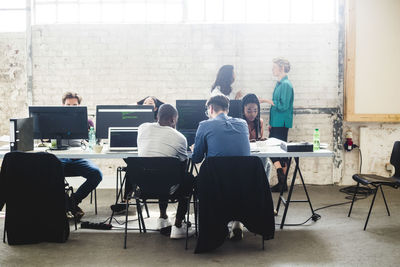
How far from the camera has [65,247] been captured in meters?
3.58

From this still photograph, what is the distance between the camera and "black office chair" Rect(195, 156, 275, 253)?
3.26 m

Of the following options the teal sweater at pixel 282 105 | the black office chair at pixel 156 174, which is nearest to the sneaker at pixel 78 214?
the black office chair at pixel 156 174

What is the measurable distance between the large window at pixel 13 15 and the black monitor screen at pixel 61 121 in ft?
7.34

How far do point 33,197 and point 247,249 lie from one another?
1696 millimetres

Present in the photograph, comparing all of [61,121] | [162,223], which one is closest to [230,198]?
[162,223]

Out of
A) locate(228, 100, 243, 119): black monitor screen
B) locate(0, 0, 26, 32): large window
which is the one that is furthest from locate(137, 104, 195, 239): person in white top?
locate(0, 0, 26, 32): large window

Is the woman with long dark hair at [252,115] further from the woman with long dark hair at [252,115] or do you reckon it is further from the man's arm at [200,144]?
the man's arm at [200,144]

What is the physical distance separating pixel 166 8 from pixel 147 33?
44 cm

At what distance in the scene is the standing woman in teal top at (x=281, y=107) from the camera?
5.79 metres

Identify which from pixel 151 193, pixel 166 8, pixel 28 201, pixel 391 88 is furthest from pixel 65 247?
pixel 391 88

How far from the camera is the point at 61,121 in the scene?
4395 mm

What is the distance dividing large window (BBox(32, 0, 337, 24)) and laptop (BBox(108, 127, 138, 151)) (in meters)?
2.46

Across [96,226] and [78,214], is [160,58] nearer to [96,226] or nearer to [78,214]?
[78,214]

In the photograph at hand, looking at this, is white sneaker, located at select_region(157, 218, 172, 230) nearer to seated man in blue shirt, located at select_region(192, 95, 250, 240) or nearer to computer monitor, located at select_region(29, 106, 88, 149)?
seated man in blue shirt, located at select_region(192, 95, 250, 240)
